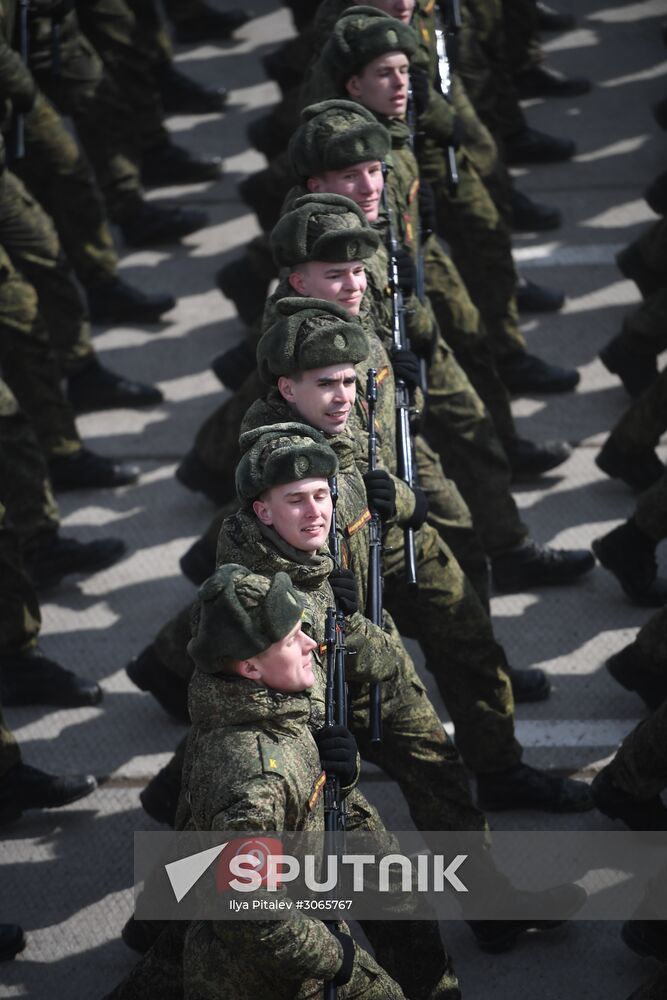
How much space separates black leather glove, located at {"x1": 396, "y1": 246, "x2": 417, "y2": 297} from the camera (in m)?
6.45

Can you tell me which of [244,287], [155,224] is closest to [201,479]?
[244,287]

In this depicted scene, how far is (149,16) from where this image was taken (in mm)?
9984

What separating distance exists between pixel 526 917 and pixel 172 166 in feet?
18.7

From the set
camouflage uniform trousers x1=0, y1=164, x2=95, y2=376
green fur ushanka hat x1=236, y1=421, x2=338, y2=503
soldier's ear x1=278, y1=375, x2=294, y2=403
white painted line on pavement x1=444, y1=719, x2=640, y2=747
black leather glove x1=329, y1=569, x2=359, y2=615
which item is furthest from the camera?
camouflage uniform trousers x1=0, y1=164, x2=95, y2=376

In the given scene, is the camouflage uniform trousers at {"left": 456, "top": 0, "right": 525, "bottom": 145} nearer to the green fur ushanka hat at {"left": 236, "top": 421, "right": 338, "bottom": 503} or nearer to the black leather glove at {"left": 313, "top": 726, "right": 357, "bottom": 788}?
the green fur ushanka hat at {"left": 236, "top": 421, "right": 338, "bottom": 503}

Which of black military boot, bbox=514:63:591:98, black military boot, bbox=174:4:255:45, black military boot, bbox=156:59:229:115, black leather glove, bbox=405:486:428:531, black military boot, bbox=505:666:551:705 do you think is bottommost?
→ black military boot, bbox=505:666:551:705

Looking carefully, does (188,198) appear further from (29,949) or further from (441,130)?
(29,949)

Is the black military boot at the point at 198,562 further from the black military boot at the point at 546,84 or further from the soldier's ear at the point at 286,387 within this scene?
the black military boot at the point at 546,84

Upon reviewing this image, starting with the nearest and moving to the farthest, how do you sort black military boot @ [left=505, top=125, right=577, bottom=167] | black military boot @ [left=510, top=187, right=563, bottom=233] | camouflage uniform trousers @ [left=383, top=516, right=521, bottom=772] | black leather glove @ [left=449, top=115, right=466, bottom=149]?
camouflage uniform trousers @ [left=383, top=516, right=521, bottom=772], black leather glove @ [left=449, top=115, right=466, bottom=149], black military boot @ [left=510, top=187, right=563, bottom=233], black military boot @ [left=505, top=125, right=577, bottom=167]

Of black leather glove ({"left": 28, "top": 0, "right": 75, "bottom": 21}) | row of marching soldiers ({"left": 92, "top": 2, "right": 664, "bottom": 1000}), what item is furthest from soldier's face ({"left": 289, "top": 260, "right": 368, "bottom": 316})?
black leather glove ({"left": 28, "top": 0, "right": 75, "bottom": 21})

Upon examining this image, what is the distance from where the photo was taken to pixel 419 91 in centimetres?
734

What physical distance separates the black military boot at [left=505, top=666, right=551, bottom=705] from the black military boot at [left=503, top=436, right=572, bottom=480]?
1463mm

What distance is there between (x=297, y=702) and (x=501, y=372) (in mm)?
4248

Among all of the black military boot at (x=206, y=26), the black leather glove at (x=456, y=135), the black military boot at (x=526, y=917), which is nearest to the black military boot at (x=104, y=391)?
the black leather glove at (x=456, y=135)
